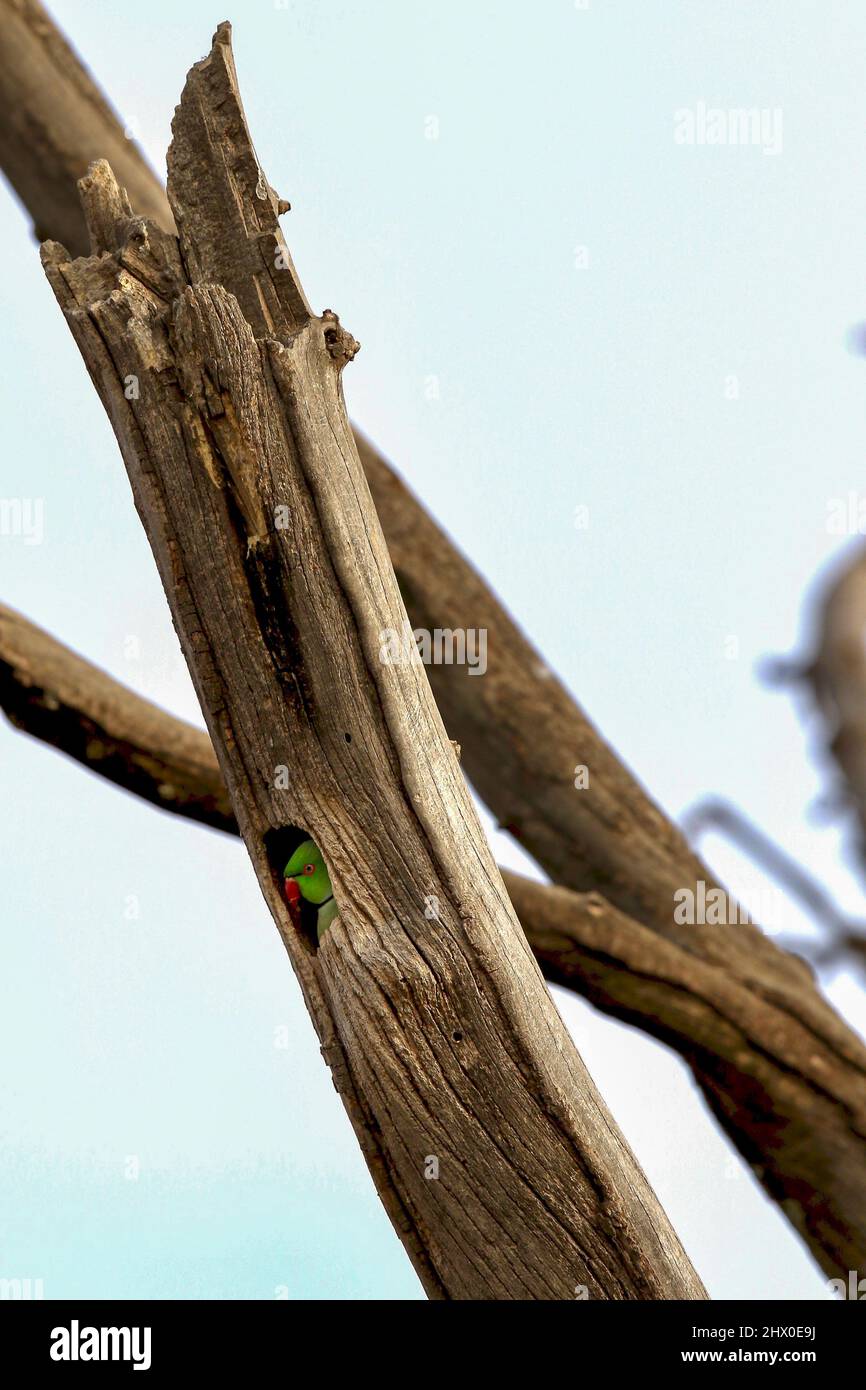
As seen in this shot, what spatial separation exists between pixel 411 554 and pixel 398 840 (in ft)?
7.93

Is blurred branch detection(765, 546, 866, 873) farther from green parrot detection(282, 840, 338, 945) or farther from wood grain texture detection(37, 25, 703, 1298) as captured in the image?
green parrot detection(282, 840, 338, 945)

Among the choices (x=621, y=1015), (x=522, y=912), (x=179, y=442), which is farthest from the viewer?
(x=621, y=1015)

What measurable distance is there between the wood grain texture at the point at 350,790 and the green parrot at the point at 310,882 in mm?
31

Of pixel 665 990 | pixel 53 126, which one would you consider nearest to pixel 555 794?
pixel 665 990

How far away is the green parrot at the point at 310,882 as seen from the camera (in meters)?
2.13

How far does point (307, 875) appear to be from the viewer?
2.13 m

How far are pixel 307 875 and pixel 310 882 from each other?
0.5 inches

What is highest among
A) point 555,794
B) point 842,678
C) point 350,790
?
point 842,678

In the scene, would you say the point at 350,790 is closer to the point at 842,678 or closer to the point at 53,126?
the point at 842,678
